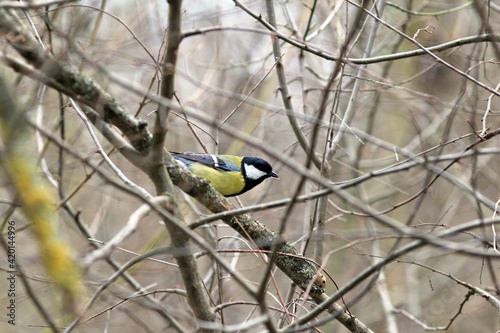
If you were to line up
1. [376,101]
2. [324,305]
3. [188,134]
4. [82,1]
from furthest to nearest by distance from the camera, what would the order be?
[188,134], [376,101], [82,1], [324,305]

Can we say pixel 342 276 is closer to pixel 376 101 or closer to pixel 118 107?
pixel 376 101

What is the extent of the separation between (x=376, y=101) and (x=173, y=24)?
2.73m

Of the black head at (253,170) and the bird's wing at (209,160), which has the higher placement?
the black head at (253,170)

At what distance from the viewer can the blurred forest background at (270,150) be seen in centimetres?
199

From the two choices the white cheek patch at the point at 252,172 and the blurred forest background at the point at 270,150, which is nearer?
the blurred forest background at the point at 270,150

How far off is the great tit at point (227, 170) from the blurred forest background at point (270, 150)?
21cm

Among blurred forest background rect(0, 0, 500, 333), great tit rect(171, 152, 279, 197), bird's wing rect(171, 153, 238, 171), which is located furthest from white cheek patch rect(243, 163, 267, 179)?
blurred forest background rect(0, 0, 500, 333)

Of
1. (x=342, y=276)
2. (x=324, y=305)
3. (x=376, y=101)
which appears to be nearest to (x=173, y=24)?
(x=324, y=305)

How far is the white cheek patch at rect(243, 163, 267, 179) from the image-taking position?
17.0 feet

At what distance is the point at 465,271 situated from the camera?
8156 mm

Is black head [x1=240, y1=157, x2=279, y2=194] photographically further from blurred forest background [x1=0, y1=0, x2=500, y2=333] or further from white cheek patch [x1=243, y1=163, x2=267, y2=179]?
blurred forest background [x1=0, y1=0, x2=500, y2=333]

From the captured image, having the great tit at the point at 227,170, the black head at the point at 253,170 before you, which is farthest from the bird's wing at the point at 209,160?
the black head at the point at 253,170

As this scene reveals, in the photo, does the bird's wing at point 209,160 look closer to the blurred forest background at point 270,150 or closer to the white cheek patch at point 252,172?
the white cheek patch at point 252,172

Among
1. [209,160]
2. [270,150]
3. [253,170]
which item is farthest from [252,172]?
[270,150]
